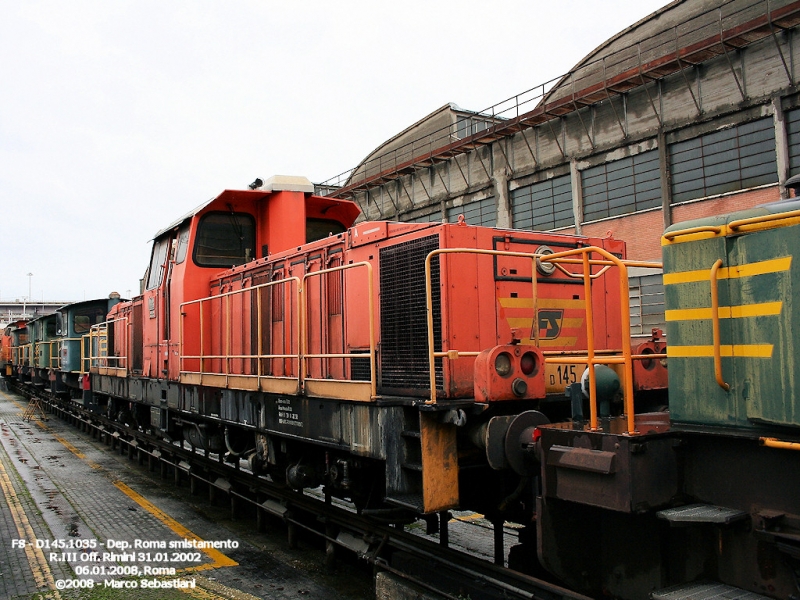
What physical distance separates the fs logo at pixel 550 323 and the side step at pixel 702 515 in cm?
221

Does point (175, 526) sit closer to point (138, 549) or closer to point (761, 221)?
point (138, 549)

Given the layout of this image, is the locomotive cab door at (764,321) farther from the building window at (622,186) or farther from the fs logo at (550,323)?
the building window at (622,186)

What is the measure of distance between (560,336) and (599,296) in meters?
0.62

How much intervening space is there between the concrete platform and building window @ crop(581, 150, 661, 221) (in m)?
15.4

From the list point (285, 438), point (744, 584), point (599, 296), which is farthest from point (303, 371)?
point (744, 584)

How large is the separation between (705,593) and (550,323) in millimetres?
2643

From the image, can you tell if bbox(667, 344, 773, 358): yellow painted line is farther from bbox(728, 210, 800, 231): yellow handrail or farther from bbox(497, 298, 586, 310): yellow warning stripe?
bbox(497, 298, 586, 310): yellow warning stripe

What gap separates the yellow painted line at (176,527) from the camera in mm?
6449

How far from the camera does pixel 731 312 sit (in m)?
3.42

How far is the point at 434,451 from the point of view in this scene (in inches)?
176

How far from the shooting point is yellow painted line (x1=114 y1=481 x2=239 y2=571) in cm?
645

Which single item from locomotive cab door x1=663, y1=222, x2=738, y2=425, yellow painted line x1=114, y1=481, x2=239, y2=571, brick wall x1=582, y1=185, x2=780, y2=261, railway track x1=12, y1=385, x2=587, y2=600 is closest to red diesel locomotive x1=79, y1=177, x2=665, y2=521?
railway track x1=12, y1=385, x2=587, y2=600

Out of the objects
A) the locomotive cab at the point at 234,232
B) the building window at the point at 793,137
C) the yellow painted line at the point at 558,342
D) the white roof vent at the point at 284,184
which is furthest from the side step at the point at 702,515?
the building window at the point at 793,137

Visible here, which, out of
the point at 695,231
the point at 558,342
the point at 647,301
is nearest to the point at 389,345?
the point at 558,342
